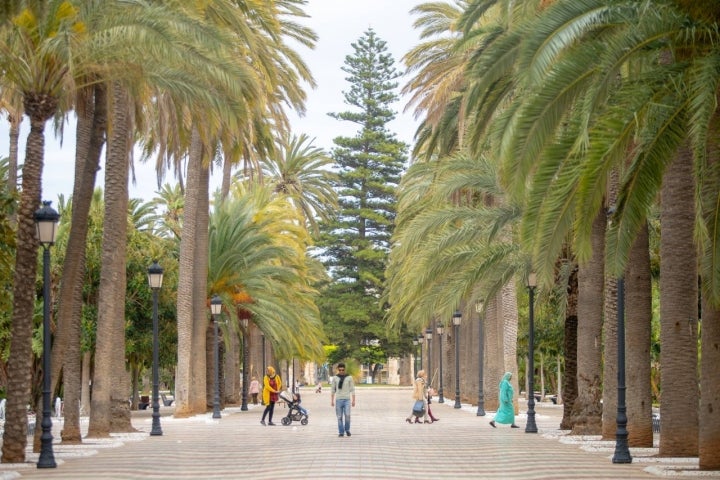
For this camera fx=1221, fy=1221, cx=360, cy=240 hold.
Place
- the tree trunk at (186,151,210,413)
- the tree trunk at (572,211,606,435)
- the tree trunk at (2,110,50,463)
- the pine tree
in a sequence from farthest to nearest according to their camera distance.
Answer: the pine tree < the tree trunk at (186,151,210,413) < the tree trunk at (572,211,606,435) < the tree trunk at (2,110,50,463)

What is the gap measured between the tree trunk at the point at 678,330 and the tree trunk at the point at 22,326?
933cm

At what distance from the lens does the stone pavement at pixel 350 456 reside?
1603cm

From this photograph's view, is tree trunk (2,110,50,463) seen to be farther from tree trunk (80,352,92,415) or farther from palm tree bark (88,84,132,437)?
tree trunk (80,352,92,415)

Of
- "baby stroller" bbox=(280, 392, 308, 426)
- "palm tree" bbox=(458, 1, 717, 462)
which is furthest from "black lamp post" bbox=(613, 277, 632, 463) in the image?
"baby stroller" bbox=(280, 392, 308, 426)

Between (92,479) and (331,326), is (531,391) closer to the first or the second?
(92,479)

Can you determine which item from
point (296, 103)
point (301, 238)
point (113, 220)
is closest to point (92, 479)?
point (113, 220)

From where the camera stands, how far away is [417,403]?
31969mm

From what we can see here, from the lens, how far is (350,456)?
61.7ft

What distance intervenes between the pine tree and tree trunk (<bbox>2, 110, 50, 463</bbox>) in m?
73.6

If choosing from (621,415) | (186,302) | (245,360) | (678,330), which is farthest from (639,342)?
(245,360)

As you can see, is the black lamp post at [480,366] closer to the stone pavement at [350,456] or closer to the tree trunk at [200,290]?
the stone pavement at [350,456]

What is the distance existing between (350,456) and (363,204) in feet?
247

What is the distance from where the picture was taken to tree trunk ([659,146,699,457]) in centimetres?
1745

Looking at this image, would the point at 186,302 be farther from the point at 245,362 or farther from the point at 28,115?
the point at 28,115
